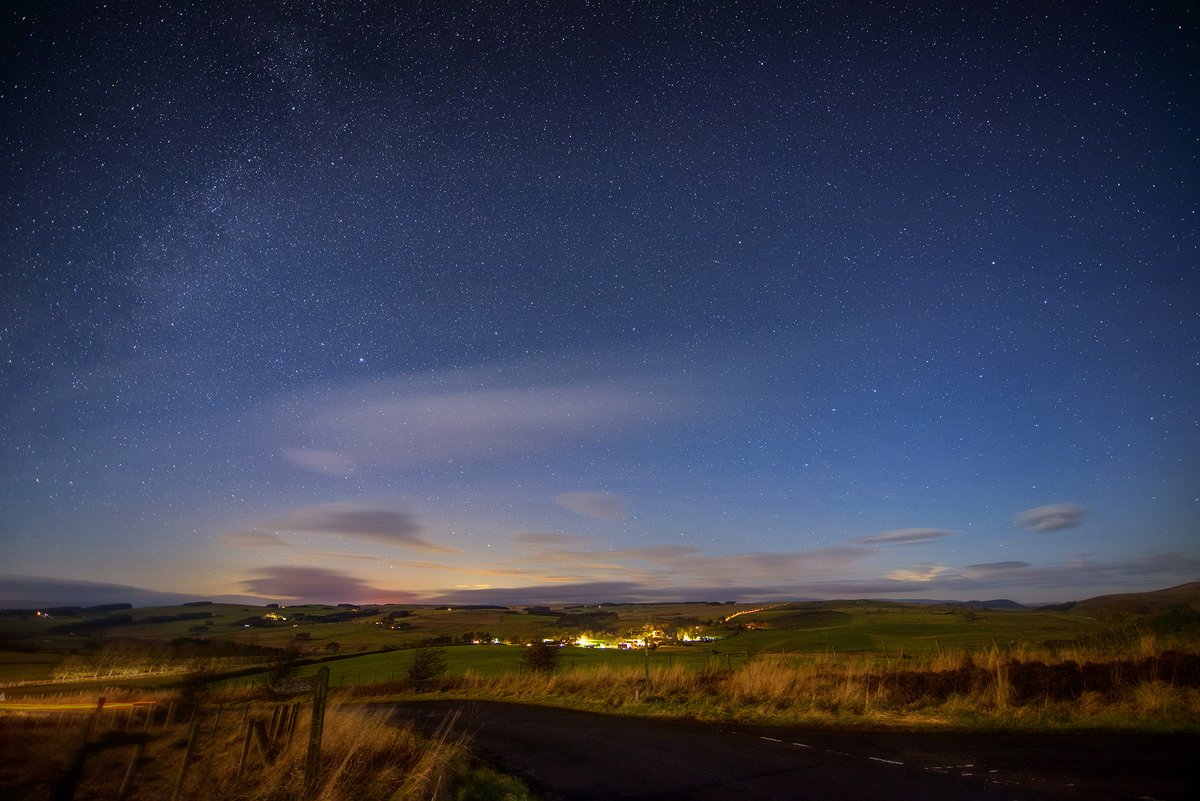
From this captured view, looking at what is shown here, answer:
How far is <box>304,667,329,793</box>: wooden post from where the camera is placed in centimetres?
715

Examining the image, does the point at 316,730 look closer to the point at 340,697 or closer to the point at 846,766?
the point at 846,766

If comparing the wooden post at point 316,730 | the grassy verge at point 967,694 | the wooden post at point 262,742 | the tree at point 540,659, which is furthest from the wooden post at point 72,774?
the tree at point 540,659

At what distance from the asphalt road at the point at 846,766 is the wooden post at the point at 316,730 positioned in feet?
12.9

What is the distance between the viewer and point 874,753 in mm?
11383

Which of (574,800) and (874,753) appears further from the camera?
(874,753)

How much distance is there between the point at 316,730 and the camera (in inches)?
290

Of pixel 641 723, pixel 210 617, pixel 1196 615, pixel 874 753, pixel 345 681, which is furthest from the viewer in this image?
pixel 345 681

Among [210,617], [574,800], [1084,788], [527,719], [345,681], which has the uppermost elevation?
[210,617]

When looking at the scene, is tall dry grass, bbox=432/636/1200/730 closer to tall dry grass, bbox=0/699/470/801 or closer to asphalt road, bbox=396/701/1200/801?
asphalt road, bbox=396/701/1200/801

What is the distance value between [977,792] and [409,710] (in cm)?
2403

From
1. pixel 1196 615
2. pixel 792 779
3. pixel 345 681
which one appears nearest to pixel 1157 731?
pixel 792 779

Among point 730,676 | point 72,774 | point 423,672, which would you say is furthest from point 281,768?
point 423,672

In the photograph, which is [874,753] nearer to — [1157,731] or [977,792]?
[977,792]

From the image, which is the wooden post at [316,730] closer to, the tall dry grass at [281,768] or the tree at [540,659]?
the tall dry grass at [281,768]
